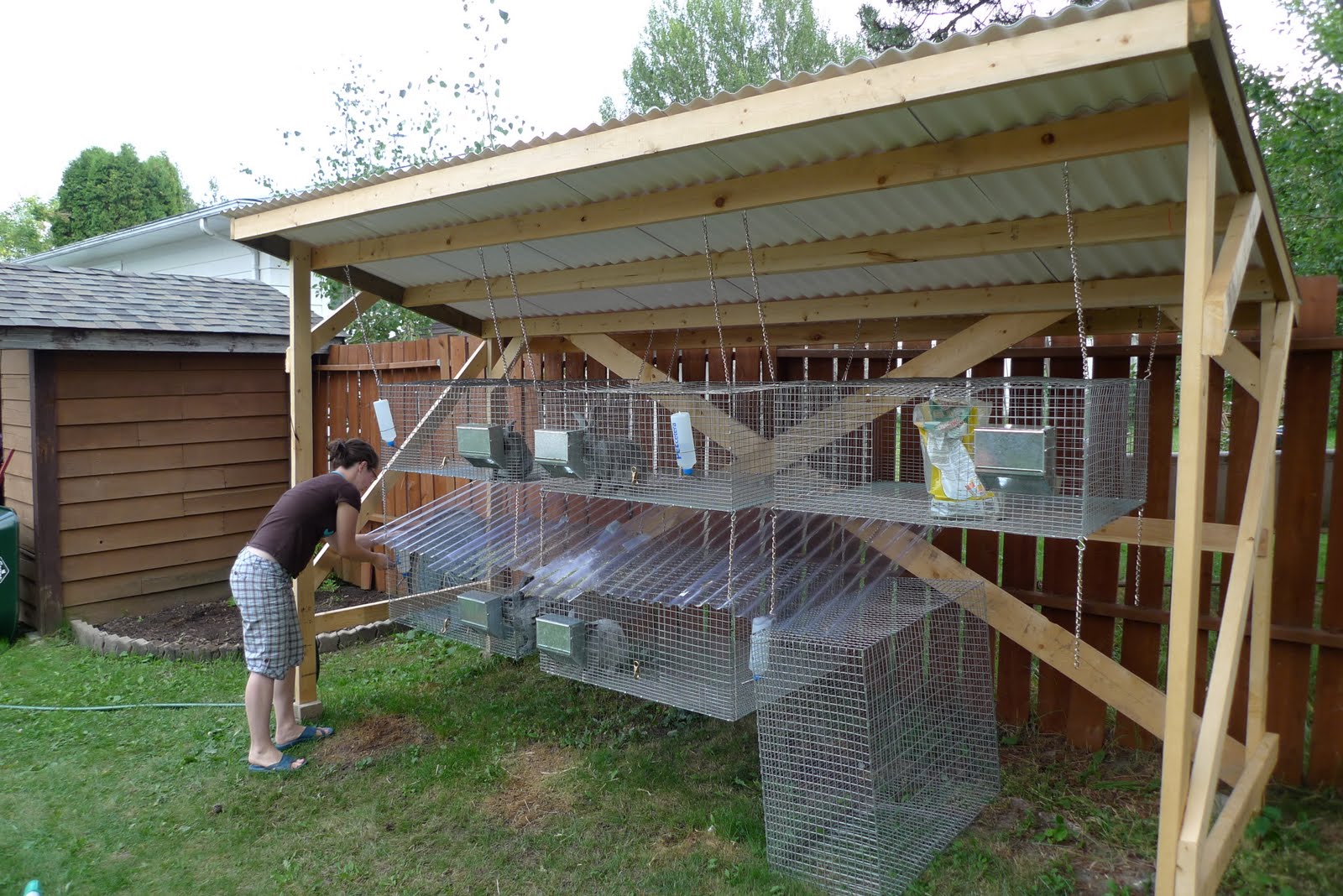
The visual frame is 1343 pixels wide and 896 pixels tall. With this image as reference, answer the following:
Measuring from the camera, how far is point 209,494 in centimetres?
701

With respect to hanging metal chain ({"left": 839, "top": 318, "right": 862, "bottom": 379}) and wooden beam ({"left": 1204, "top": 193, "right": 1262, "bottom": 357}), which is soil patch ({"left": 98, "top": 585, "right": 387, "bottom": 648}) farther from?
wooden beam ({"left": 1204, "top": 193, "right": 1262, "bottom": 357})

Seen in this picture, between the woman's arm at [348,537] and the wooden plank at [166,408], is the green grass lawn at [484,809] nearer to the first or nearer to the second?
the woman's arm at [348,537]

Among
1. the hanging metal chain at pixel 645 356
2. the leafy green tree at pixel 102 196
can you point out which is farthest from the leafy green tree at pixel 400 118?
the leafy green tree at pixel 102 196

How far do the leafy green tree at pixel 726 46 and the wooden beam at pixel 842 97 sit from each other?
23.6 meters

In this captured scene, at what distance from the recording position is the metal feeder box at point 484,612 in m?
3.77

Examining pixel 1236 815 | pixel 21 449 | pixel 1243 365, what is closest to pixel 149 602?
pixel 21 449

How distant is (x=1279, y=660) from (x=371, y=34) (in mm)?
11946

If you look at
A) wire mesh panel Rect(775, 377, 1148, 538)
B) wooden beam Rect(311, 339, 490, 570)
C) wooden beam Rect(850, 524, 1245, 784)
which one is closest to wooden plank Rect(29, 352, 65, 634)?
wooden beam Rect(311, 339, 490, 570)

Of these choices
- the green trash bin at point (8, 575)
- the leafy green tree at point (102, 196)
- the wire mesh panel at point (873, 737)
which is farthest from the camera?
the leafy green tree at point (102, 196)

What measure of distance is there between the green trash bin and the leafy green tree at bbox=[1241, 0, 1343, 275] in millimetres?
9472

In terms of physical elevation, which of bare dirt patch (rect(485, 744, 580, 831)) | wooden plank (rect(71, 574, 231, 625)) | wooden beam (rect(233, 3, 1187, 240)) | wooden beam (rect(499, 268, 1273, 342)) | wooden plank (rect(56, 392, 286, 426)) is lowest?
bare dirt patch (rect(485, 744, 580, 831))

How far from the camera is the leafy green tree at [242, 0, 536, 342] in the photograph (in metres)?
10.9

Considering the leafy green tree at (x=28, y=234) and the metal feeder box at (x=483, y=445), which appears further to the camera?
the leafy green tree at (x=28, y=234)

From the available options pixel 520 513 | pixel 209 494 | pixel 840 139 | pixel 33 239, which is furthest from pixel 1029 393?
pixel 33 239
